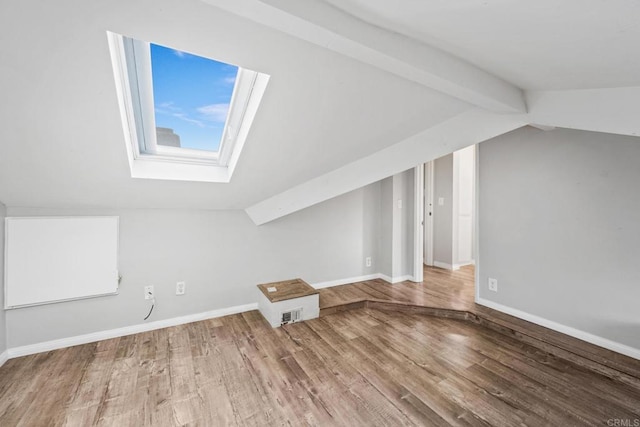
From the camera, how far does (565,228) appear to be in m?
2.20

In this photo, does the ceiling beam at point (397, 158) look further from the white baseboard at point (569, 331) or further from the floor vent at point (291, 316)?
the white baseboard at point (569, 331)

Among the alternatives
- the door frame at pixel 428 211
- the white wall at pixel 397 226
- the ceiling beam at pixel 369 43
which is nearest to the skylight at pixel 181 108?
the ceiling beam at pixel 369 43

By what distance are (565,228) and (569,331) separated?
2.74ft

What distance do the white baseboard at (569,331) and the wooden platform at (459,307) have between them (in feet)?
0.16

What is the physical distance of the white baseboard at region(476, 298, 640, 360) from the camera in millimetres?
1906

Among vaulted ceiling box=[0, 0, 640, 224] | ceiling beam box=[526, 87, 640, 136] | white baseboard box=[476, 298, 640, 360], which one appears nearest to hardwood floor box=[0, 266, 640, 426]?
white baseboard box=[476, 298, 640, 360]

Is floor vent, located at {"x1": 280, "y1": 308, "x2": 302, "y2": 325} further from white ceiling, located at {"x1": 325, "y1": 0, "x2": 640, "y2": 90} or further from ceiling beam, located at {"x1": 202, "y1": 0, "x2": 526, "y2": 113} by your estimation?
white ceiling, located at {"x1": 325, "y1": 0, "x2": 640, "y2": 90}

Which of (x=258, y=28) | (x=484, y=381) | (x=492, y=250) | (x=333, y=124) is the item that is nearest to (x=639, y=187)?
(x=492, y=250)

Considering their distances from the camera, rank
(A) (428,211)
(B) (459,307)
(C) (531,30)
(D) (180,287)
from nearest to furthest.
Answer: (C) (531,30), (D) (180,287), (B) (459,307), (A) (428,211)

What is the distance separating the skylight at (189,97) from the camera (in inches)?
57.0

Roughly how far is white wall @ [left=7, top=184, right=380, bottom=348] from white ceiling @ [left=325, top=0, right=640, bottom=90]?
92.6 inches

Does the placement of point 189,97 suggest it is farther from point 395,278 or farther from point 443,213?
point 443,213

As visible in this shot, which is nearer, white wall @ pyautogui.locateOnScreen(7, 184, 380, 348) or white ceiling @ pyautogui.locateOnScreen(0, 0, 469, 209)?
white ceiling @ pyautogui.locateOnScreen(0, 0, 469, 209)

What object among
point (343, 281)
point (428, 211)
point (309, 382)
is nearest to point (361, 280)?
point (343, 281)
